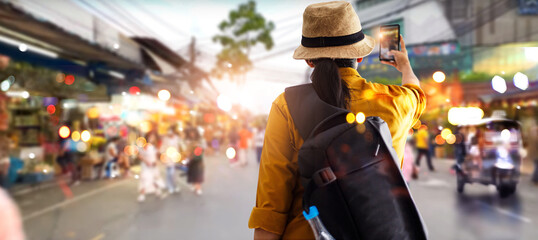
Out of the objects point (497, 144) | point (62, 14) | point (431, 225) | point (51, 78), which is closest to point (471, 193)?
point (497, 144)

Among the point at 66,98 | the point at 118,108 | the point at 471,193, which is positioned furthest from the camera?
the point at 118,108

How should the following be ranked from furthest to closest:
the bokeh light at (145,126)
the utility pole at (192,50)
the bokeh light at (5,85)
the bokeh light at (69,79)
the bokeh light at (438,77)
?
the utility pole at (192,50), the bokeh light at (69,79), the bokeh light at (145,126), the bokeh light at (5,85), the bokeh light at (438,77)

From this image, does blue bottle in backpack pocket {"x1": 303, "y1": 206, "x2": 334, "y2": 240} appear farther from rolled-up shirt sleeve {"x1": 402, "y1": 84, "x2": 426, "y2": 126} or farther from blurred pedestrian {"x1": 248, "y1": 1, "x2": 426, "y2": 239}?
rolled-up shirt sleeve {"x1": 402, "y1": 84, "x2": 426, "y2": 126}

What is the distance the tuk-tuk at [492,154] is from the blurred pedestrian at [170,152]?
18.6 ft

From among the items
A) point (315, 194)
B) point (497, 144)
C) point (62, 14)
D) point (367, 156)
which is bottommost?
point (497, 144)

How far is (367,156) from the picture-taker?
0.96m

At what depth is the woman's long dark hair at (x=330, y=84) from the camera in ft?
3.37

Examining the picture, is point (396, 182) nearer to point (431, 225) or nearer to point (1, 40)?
point (431, 225)

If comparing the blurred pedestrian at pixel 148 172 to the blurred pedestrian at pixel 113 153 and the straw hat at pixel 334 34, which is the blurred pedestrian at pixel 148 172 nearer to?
the blurred pedestrian at pixel 113 153

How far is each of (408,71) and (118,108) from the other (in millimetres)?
11508

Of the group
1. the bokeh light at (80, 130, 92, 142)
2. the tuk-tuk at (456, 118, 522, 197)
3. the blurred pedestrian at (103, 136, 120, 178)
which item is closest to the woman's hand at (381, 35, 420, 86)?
the tuk-tuk at (456, 118, 522, 197)

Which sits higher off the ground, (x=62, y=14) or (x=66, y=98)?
(x=62, y=14)

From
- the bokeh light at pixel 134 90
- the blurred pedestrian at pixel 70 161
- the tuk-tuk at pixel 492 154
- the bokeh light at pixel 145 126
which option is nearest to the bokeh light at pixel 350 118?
the tuk-tuk at pixel 492 154

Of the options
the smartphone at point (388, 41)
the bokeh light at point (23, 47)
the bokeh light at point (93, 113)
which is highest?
the bokeh light at point (23, 47)
